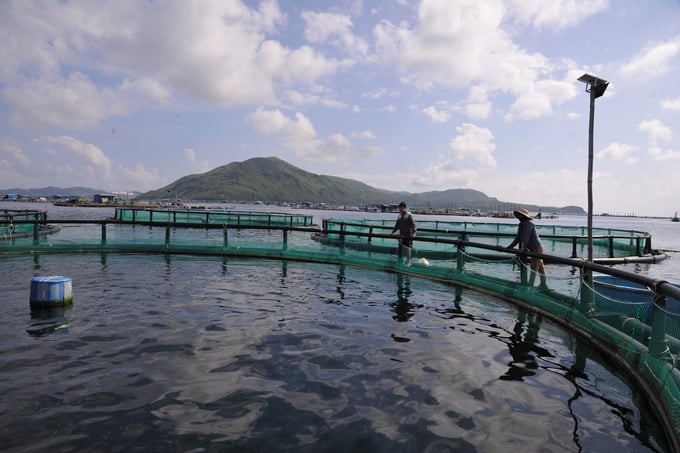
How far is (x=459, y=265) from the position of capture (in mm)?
12914

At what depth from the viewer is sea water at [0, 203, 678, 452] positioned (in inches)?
155

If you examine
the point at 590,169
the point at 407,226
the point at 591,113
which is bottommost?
the point at 407,226

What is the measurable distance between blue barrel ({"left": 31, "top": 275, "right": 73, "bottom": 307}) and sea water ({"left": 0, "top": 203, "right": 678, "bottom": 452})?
36cm

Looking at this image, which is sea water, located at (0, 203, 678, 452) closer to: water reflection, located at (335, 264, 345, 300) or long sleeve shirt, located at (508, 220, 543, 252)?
water reflection, located at (335, 264, 345, 300)

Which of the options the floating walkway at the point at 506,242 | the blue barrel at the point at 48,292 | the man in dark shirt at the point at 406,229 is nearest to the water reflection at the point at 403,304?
the man in dark shirt at the point at 406,229

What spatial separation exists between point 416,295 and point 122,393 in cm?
770

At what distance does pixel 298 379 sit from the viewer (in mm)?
5207

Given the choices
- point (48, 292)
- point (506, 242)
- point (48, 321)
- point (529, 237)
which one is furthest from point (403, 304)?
point (506, 242)

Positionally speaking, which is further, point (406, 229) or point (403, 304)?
point (406, 229)

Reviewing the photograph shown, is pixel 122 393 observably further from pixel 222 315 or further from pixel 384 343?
pixel 384 343

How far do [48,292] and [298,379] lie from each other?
6056 millimetres

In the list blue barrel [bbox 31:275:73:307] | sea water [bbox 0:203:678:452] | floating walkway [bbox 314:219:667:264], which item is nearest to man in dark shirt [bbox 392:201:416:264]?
floating walkway [bbox 314:219:667:264]

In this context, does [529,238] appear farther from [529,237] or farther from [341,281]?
[341,281]

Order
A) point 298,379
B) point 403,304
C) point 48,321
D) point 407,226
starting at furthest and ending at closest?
1. point 407,226
2. point 403,304
3. point 48,321
4. point 298,379
